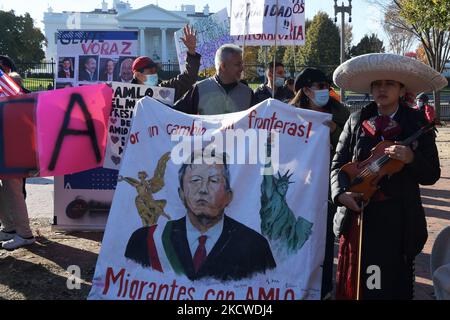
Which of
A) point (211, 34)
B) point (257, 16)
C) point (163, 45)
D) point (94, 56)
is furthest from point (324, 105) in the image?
point (163, 45)

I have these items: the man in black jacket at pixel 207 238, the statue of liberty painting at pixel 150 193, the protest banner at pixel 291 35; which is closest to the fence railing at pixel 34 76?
the protest banner at pixel 291 35

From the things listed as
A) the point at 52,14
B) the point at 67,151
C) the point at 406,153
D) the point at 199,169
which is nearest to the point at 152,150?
the point at 199,169

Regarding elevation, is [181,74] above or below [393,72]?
above

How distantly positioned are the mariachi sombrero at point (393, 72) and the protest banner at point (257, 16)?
16.3ft

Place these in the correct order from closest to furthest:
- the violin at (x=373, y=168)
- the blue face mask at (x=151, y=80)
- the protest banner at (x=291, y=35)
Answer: the violin at (x=373, y=168), the blue face mask at (x=151, y=80), the protest banner at (x=291, y=35)

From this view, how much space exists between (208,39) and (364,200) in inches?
335

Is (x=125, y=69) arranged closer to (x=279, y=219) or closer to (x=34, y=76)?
(x=279, y=219)

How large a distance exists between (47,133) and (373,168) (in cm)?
300

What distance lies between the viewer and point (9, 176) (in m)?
5.04

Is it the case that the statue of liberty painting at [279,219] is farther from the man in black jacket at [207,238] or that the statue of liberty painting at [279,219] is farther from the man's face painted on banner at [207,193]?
the man's face painted on banner at [207,193]

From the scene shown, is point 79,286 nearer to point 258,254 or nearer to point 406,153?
point 258,254

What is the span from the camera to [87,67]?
7004 mm

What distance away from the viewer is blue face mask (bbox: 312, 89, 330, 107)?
453cm

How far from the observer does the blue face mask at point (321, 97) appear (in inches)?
178
